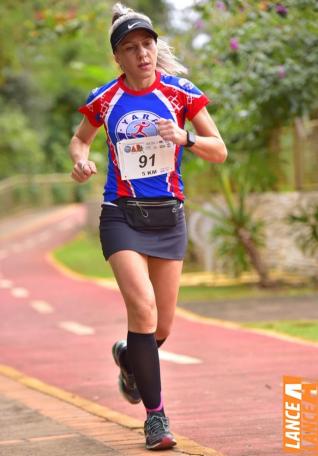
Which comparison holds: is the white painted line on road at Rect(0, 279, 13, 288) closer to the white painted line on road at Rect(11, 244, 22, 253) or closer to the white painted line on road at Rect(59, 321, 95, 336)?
the white painted line on road at Rect(59, 321, 95, 336)

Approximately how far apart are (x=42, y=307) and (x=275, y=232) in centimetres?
534

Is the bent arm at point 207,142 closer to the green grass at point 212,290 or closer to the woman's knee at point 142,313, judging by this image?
the woman's knee at point 142,313

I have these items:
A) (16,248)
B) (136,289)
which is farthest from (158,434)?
(16,248)

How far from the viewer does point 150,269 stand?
6.27 m

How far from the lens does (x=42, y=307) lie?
16344 mm

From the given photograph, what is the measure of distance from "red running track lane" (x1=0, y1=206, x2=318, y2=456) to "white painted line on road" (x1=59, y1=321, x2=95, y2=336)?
3.4 inches

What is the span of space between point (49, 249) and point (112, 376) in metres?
25.9

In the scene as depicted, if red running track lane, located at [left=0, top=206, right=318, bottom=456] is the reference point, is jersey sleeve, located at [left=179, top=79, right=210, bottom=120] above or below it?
above

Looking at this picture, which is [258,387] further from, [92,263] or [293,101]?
[92,263]

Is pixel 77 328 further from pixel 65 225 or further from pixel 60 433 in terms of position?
pixel 65 225

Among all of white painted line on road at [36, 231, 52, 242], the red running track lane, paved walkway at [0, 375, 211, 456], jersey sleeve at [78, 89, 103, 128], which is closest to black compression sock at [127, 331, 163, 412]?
paved walkway at [0, 375, 211, 456]

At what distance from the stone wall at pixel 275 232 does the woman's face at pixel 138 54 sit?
12.0 meters

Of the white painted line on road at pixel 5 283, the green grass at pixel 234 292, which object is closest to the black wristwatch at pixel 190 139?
the green grass at pixel 234 292

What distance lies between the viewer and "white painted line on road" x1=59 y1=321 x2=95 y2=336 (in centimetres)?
1273
